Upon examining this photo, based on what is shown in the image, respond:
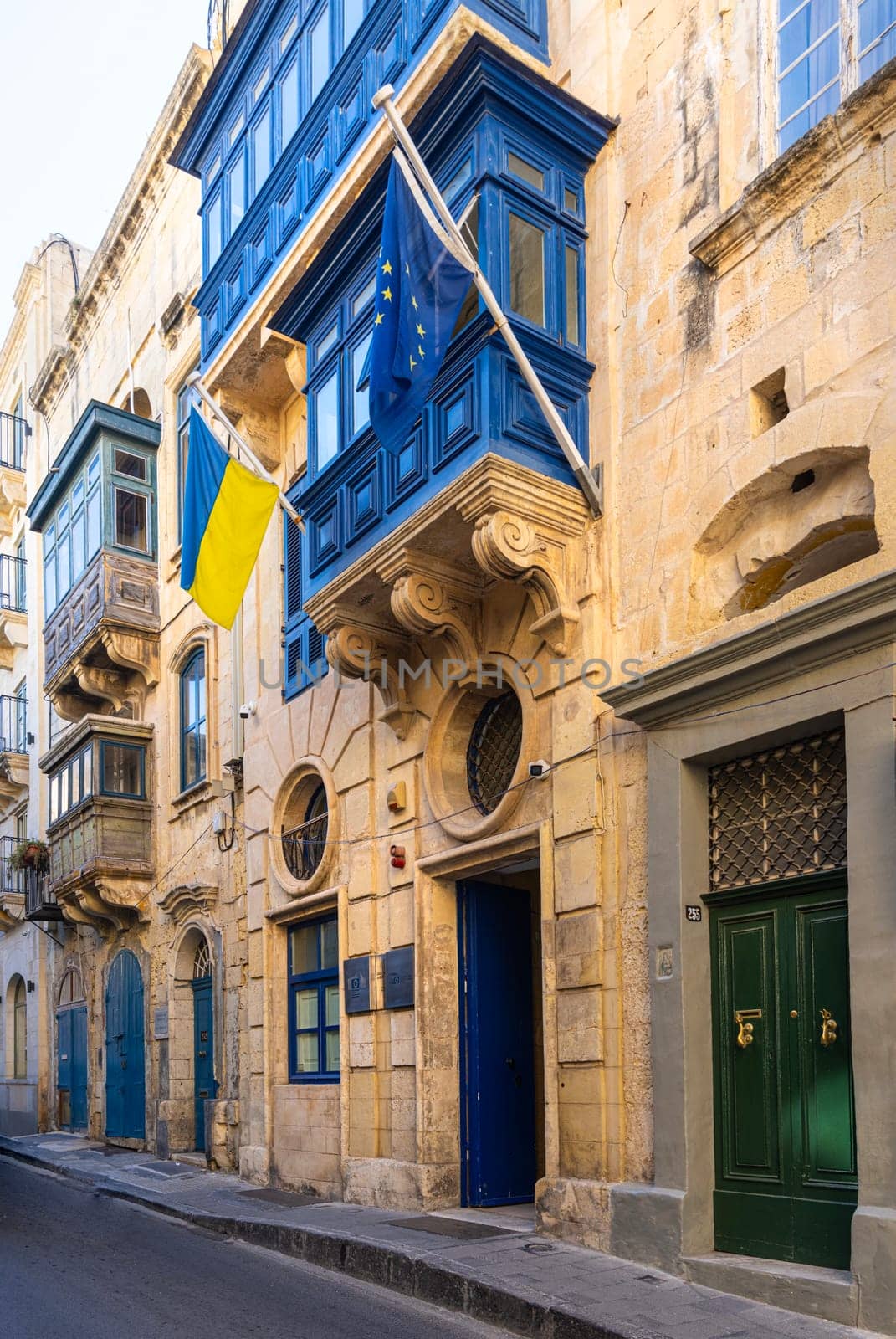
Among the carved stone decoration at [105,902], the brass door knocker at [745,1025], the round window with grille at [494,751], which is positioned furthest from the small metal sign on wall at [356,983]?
the carved stone decoration at [105,902]

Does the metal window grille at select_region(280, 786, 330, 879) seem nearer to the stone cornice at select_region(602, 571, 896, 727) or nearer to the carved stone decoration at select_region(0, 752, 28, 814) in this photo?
the stone cornice at select_region(602, 571, 896, 727)

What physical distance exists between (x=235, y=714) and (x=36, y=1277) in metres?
7.94

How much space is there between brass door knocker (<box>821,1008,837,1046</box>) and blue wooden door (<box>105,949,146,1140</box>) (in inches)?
534

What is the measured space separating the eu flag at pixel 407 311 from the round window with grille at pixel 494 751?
8.69ft

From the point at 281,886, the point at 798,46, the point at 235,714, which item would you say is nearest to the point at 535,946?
the point at 281,886

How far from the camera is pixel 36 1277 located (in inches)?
339

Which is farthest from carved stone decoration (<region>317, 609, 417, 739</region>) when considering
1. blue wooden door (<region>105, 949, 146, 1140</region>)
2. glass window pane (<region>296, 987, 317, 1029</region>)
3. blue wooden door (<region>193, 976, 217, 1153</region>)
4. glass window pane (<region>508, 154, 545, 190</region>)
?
blue wooden door (<region>105, 949, 146, 1140</region>)

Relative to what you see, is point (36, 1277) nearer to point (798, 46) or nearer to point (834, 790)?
point (834, 790)

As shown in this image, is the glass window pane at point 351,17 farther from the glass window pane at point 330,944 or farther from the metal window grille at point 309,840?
the glass window pane at point 330,944

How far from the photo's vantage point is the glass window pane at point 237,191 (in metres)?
14.7

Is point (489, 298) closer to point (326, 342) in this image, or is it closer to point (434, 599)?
point (434, 599)

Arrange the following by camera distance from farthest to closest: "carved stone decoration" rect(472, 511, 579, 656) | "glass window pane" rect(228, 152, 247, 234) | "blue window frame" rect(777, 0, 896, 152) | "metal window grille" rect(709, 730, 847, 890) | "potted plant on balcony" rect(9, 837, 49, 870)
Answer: "potted plant on balcony" rect(9, 837, 49, 870) < "glass window pane" rect(228, 152, 247, 234) < "carved stone decoration" rect(472, 511, 579, 656) < "blue window frame" rect(777, 0, 896, 152) < "metal window grille" rect(709, 730, 847, 890)

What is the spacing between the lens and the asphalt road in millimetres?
7199

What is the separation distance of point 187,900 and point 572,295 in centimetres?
1039
